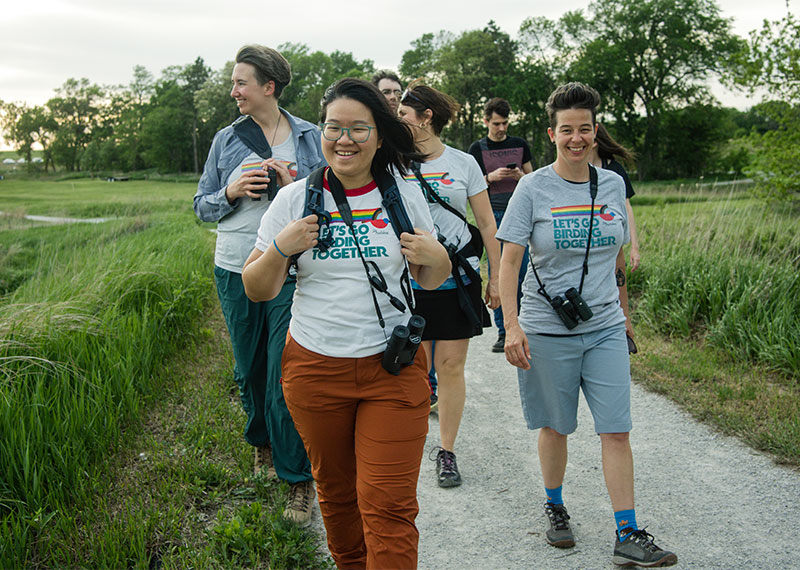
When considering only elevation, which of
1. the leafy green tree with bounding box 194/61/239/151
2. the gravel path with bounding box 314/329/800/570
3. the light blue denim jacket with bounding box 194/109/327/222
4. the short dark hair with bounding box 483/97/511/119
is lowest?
the gravel path with bounding box 314/329/800/570

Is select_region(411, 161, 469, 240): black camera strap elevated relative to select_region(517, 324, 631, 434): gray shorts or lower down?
elevated

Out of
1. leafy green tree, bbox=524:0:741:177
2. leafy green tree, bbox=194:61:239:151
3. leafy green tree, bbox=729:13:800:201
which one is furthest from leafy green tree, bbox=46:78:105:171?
leafy green tree, bbox=729:13:800:201

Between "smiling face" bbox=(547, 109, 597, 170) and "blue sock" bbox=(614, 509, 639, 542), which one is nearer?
"blue sock" bbox=(614, 509, 639, 542)

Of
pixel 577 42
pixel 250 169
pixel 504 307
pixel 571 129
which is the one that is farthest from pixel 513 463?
pixel 577 42

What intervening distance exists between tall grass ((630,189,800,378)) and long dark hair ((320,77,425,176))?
168 inches

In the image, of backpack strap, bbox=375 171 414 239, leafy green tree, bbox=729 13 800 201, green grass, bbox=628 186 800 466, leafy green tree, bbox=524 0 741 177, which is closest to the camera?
backpack strap, bbox=375 171 414 239

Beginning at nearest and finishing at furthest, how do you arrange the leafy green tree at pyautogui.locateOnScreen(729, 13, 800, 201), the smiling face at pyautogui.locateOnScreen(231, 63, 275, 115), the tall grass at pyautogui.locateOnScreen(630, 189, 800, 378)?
the smiling face at pyautogui.locateOnScreen(231, 63, 275, 115) → the tall grass at pyautogui.locateOnScreen(630, 189, 800, 378) → the leafy green tree at pyautogui.locateOnScreen(729, 13, 800, 201)

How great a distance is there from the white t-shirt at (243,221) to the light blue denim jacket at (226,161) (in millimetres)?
38

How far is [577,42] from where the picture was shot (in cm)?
6519

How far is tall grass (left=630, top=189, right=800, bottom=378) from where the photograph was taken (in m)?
5.91

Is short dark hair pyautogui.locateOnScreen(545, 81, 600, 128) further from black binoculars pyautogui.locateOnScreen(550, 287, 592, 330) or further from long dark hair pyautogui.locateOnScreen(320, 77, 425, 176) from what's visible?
long dark hair pyautogui.locateOnScreen(320, 77, 425, 176)

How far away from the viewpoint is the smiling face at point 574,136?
339cm

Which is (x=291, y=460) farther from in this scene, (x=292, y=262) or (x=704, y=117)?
(x=704, y=117)

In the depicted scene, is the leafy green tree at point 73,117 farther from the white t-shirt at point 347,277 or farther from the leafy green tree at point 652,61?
the white t-shirt at point 347,277
